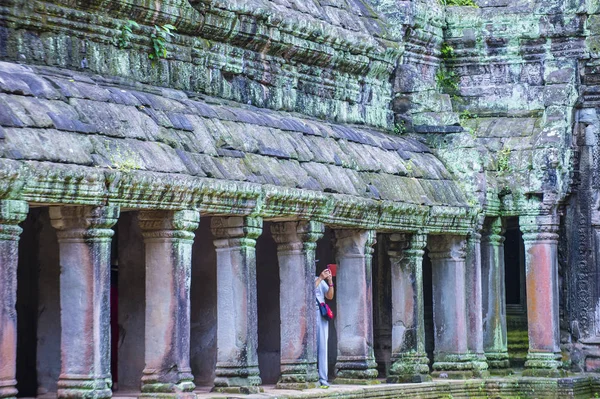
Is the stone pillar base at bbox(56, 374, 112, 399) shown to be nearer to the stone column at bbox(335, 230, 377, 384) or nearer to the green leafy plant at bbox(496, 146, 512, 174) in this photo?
the stone column at bbox(335, 230, 377, 384)

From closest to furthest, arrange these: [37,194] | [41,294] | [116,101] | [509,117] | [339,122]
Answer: [37,194] → [116,101] → [41,294] → [339,122] → [509,117]

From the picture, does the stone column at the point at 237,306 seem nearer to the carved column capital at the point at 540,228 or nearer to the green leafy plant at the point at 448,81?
the carved column capital at the point at 540,228

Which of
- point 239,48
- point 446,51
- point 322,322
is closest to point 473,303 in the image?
point 322,322

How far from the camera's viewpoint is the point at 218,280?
18.9 meters

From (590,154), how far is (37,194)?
1198 centimetres

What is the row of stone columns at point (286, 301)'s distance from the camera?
1644 centimetres

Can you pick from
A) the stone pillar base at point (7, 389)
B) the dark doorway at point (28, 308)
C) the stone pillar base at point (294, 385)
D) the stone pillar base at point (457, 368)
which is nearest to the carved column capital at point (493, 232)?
the stone pillar base at point (457, 368)

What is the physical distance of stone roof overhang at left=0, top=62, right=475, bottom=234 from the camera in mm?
15867

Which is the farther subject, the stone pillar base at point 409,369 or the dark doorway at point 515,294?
the dark doorway at point 515,294

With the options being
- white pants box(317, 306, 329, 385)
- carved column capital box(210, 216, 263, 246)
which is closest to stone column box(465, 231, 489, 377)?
white pants box(317, 306, 329, 385)

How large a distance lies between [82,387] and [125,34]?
14.3ft

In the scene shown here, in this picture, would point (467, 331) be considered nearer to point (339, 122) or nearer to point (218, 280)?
point (339, 122)

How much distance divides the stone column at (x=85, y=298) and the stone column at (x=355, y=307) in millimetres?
5281

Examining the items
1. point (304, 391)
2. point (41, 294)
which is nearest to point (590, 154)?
point (304, 391)
